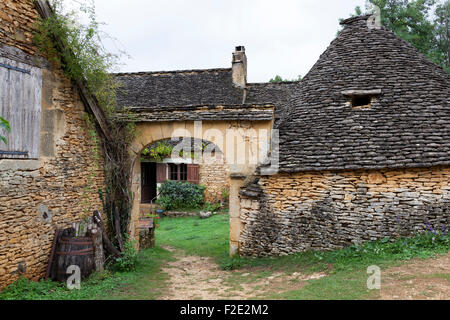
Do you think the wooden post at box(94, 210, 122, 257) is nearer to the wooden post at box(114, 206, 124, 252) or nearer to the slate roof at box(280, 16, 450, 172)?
the wooden post at box(114, 206, 124, 252)

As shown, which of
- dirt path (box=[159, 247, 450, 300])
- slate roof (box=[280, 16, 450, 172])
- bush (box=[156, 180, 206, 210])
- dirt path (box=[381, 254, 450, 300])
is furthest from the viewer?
bush (box=[156, 180, 206, 210])

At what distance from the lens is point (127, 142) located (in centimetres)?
784

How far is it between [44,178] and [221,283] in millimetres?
3544

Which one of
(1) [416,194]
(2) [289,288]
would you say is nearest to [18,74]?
(2) [289,288]

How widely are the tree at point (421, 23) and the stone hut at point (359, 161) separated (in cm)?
867

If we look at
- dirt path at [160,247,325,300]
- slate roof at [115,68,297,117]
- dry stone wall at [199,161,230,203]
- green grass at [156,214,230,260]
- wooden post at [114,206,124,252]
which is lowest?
green grass at [156,214,230,260]

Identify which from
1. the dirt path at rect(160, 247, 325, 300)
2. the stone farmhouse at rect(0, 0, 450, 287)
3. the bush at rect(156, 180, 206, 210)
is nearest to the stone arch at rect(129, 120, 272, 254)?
the stone farmhouse at rect(0, 0, 450, 287)

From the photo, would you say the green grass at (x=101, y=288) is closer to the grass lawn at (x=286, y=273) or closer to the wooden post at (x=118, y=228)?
the grass lawn at (x=286, y=273)

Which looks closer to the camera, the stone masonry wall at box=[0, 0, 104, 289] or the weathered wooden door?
the stone masonry wall at box=[0, 0, 104, 289]

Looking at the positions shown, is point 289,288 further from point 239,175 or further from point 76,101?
point 76,101

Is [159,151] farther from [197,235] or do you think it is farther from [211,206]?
[197,235]

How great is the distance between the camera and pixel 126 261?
6762mm

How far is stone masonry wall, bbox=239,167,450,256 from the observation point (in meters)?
6.50

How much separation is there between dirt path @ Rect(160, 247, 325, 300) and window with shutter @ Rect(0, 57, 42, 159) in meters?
3.16
